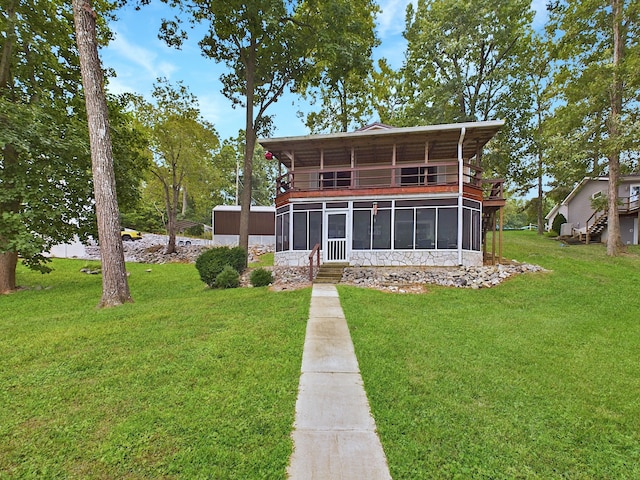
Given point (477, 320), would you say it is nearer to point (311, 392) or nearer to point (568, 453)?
point (568, 453)

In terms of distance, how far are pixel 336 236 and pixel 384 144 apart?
4.29 metres

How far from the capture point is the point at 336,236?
41.8 ft

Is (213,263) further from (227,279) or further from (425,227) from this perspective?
(425,227)

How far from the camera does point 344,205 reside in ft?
41.6

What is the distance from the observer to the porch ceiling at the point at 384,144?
11883 mm

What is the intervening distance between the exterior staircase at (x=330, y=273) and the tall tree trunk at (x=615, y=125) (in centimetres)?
1167

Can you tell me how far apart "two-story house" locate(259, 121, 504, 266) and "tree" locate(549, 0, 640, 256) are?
5019 millimetres

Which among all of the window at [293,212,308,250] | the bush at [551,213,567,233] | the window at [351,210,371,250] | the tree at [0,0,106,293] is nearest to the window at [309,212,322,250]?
the window at [293,212,308,250]

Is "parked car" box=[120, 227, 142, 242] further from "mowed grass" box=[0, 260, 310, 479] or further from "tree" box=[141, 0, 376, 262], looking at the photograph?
"mowed grass" box=[0, 260, 310, 479]

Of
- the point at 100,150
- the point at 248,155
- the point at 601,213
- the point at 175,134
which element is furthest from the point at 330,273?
the point at 601,213

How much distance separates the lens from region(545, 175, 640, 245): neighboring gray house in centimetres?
1875

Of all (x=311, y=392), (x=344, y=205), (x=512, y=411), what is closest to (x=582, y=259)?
(x=344, y=205)

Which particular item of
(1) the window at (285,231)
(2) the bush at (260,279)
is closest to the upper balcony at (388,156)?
(1) the window at (285,231)

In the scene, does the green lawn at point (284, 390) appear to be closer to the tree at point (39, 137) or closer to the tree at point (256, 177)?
the tree at point (39, 137)
